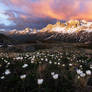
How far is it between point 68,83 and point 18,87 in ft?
4.87

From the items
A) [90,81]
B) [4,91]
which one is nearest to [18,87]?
[4,91]

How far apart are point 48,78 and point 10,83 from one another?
123 cm

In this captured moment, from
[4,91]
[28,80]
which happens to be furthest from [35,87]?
[4,91]

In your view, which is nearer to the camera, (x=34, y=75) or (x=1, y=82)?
(x=1, y=82)

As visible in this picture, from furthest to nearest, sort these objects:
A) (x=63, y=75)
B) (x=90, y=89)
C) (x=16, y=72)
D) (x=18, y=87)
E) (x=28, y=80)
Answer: (x=16, y=72) → (x=63, y=75) → (x=28, y=80) → (x=18, y=87) → (x=90, y=89)

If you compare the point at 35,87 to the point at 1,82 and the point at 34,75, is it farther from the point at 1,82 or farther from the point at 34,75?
the point at 1,82

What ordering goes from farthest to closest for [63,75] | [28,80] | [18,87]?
[63,75], [28,80], [18,87]

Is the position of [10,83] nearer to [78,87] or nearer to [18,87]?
[18,87]

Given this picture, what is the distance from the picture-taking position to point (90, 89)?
377cm

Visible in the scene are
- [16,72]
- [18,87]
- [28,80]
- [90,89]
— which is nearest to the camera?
[90,89]

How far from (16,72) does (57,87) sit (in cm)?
193

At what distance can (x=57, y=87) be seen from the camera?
394cm

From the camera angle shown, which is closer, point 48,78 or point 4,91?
point 4,91

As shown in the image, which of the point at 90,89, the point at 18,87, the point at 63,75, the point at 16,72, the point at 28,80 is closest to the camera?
the point at 90,89
